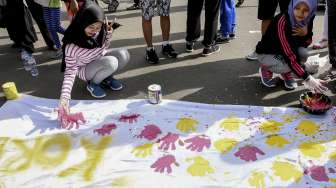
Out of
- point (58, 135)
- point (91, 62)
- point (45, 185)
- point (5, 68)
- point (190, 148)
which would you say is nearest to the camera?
point (45, 185)

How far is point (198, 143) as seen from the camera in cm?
273

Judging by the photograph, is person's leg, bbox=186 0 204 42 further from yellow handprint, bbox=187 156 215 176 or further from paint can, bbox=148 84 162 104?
yellow handprint, bbox=187 156 215 176

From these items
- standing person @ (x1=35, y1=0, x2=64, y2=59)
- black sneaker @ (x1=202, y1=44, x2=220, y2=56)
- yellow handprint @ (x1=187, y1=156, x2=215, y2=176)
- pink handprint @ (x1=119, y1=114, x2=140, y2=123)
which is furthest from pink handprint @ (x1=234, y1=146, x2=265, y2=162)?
standing person @ (x1=35, y1=0, x2=64, y2=59)

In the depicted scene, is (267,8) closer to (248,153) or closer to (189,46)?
(189,46)

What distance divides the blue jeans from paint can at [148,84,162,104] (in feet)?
5.15

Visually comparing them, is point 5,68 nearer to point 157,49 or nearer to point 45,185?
point 157,49

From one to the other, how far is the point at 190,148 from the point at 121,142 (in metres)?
0.51

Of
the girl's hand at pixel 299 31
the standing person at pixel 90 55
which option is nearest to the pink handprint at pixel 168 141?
the standing person at pixel 90 55

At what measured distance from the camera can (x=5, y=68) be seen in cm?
416

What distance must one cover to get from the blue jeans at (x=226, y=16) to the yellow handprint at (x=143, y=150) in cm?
214

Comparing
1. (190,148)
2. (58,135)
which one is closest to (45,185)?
(58,135)

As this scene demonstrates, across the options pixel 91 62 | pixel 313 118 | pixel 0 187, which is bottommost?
pixel 0 187

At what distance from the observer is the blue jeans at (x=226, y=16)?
14.1 ft

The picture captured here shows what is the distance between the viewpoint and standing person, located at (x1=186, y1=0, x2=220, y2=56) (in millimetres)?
3869
